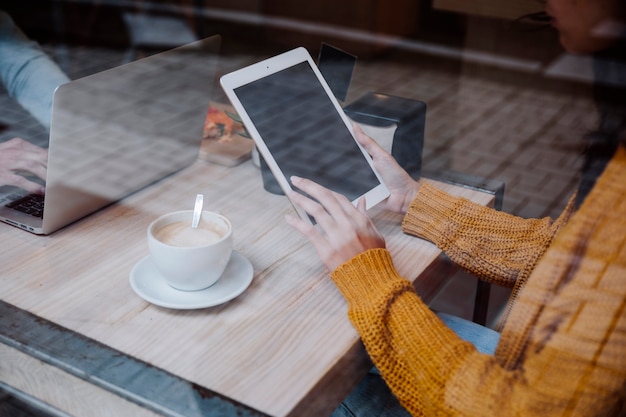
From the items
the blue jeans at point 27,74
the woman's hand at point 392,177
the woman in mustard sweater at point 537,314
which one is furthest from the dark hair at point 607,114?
the blue jeans at point 27,74

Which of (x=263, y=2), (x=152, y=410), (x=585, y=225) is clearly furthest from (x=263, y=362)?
(x=263, y=2)

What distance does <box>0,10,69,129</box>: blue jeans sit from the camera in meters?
0.97

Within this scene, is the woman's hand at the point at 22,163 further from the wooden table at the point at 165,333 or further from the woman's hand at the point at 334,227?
the woman's hand at the point at 334,227

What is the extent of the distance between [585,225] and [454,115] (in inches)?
65.6

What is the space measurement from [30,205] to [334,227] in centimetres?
34

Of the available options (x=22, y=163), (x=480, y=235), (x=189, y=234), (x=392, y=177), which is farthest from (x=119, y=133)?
(x=480, y=235)

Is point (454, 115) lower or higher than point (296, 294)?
lower

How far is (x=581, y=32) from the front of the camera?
2.08ft

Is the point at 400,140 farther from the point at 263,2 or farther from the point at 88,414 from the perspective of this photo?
the point at 263,2

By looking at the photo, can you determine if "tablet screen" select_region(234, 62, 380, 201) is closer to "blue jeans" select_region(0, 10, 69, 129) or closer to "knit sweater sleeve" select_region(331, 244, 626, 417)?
"knit sweater sleeve" select_region(331, 244, 626, 417)

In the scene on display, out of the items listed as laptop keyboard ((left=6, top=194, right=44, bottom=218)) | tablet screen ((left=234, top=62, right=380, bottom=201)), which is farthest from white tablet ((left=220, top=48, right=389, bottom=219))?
laptop keyboard ((left=6, top=194, right=44, bottom=218))

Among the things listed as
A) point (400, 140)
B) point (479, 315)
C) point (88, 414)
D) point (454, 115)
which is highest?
point (400, 140)

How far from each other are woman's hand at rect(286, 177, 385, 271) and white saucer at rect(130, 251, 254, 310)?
0.07 metres

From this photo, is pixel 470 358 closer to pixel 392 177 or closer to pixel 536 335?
pixel 536 335
